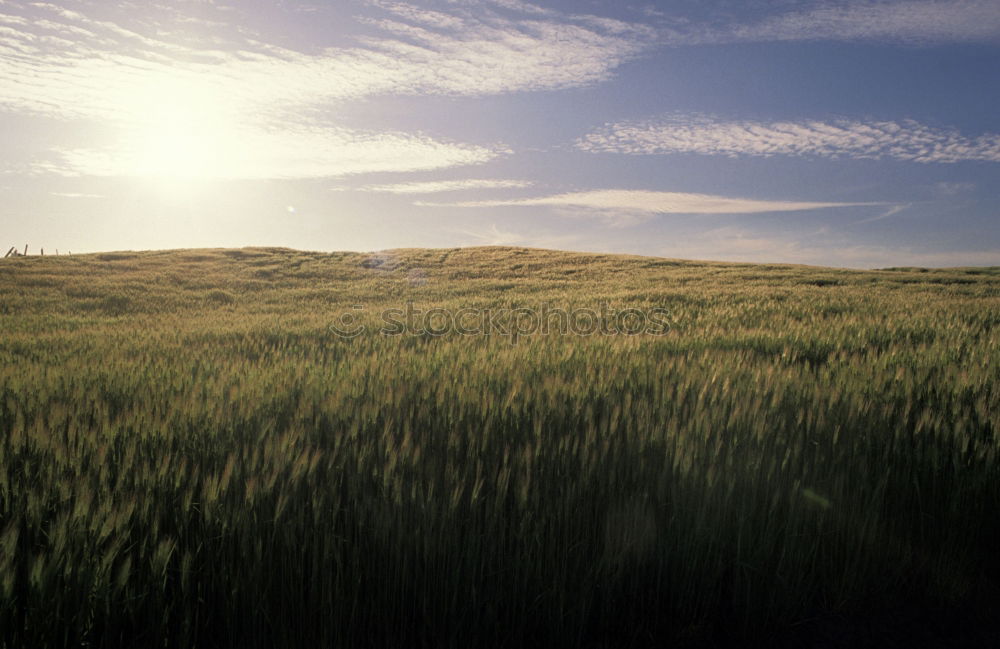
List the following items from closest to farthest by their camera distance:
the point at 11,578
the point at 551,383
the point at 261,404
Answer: the point at 11,578
the point at 261,404
the point at 551,383

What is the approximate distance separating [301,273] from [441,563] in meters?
28.6

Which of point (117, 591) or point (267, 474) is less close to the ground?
point (267, 474)

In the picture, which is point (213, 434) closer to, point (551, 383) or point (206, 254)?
point (551, 383)

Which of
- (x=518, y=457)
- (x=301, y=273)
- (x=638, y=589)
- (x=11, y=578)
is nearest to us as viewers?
(x=11, y=578)

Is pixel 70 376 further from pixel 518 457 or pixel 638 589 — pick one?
pixel 638 589

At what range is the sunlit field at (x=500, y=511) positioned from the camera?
1858mm

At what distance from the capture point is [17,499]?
7.11 ft

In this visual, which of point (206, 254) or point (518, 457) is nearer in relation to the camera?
point (518, 457)

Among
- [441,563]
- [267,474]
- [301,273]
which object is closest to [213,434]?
[267,474]

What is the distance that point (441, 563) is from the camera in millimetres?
1997

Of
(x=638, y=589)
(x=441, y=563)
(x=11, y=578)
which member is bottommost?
(x=638, y=589)

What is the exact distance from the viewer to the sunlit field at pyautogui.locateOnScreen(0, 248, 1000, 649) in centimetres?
186

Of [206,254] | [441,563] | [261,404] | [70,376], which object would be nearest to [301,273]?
[206,254]

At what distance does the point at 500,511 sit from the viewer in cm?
219
